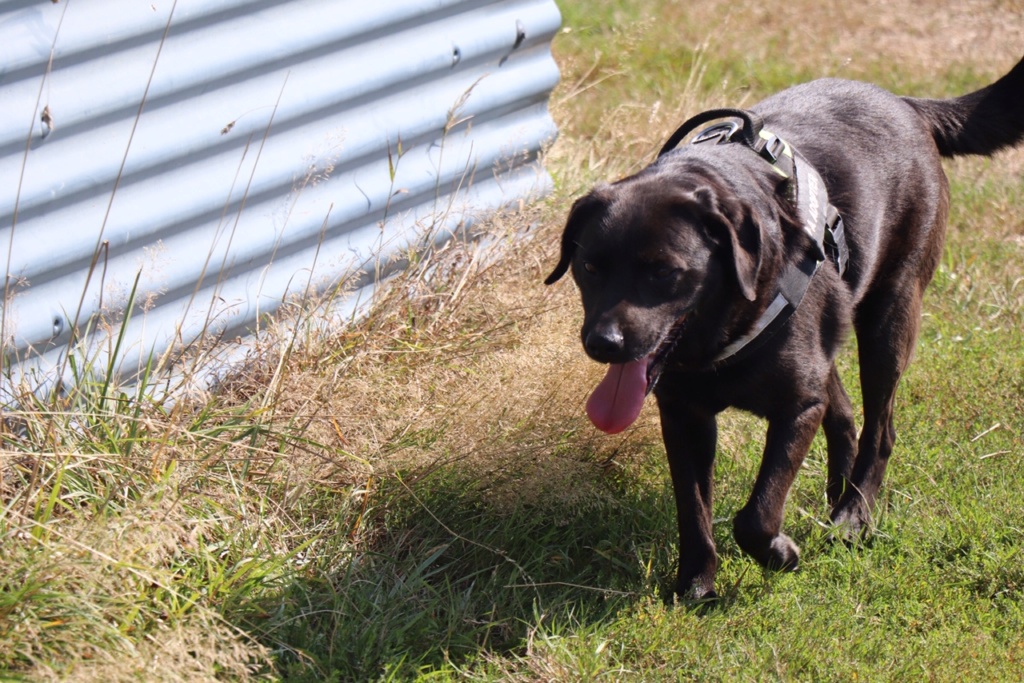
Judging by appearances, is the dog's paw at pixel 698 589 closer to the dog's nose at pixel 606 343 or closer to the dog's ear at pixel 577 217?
the dog's nose at pixel 606 343

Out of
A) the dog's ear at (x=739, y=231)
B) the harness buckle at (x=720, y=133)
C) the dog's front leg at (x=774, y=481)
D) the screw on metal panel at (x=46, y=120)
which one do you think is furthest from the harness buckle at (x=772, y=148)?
the screw on metal panel at (x=46, y=120)

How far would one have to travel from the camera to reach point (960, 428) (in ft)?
13.0

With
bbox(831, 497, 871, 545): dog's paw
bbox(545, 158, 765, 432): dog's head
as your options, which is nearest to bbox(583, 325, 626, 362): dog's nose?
bbox(545, 158, 765, 432): dog's head

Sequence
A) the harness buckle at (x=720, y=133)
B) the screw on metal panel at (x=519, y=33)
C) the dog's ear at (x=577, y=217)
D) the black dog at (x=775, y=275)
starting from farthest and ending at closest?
1. the screw on metal panel at (x=519, y=33)
2. the harness buckle at (x=720, y=133)
3. the dog's ear at (x=577, y=217)
4. the black dog at (x=775, y=275)

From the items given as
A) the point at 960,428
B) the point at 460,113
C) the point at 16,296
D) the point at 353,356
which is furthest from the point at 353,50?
the point at 960,428

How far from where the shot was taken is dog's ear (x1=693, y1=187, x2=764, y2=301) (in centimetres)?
284

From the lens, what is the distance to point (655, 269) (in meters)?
2.84

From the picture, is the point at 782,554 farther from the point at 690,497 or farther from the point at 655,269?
the point at 655,269

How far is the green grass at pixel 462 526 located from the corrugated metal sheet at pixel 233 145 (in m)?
0.30

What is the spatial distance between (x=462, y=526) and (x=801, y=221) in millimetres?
1281

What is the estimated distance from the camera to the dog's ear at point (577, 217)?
300 cm

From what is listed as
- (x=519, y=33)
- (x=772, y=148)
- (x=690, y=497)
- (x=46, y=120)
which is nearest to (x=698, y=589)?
(x=690, y=497)

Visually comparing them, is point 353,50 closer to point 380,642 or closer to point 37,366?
point 37,366

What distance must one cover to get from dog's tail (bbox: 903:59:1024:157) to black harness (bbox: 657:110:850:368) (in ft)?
2.47
